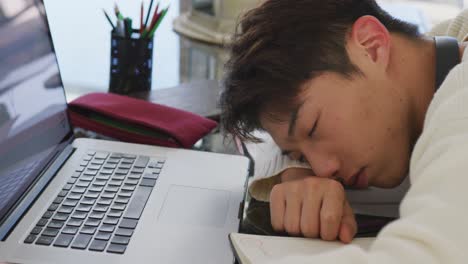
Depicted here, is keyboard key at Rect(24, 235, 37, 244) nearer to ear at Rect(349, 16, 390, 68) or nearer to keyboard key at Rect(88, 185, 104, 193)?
keyboard key at Rect(88, 185, 104, 193)

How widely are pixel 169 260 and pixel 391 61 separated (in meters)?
0.39

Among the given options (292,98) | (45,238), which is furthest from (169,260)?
(292,98)

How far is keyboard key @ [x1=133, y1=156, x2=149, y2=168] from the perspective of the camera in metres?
0.77

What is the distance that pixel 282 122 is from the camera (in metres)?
0.67

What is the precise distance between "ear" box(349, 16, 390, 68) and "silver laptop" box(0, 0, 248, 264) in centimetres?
25

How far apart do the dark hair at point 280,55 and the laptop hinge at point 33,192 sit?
245 mm

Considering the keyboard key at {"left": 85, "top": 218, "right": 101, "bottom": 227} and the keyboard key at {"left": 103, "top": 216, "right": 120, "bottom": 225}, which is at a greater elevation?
the keyboard key at {"left": 85, "top": 218, "right": 101, "bottom": 227}

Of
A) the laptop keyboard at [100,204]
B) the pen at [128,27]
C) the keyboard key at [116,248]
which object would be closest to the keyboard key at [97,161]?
the laptop keyboard at [100,204]

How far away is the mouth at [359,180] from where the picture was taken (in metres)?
0.69

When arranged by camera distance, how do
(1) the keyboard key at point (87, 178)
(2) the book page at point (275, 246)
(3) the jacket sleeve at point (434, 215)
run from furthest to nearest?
(1) the keyboard key at point (87, 178), (2) the book page at point (275, 246), (3) the jacket sleeve at point (434, 215)

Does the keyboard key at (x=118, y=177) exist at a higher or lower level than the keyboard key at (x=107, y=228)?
lower

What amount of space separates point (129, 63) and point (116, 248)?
54 cm

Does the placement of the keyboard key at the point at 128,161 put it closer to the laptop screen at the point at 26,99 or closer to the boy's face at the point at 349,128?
the laptop screen at the point at 26,99

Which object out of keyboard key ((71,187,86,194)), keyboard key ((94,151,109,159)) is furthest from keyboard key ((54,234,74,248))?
keyboard key ((94,151,109,159))
